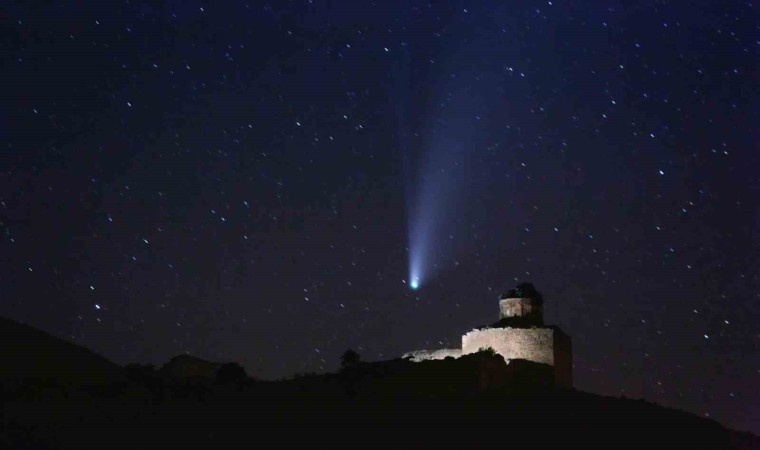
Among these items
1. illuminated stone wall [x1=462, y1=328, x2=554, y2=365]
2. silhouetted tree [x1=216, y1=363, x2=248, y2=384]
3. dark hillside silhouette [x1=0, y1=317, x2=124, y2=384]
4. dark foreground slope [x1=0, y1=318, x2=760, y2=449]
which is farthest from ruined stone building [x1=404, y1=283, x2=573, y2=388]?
dark hillside silhouette [x1=0, y1=317, x2=124, y2=384]

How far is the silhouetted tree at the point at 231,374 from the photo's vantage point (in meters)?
42.9

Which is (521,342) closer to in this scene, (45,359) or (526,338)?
(526,338)

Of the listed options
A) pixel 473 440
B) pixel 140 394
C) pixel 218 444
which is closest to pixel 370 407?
pixel 473 440

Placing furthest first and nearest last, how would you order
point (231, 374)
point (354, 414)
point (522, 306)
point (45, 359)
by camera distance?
1. point (522, 306)
2. point (231, 374)
3. point (45, 359)
4. point (354, 414)

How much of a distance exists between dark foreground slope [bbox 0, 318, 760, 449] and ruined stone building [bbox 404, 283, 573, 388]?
7.80 ft

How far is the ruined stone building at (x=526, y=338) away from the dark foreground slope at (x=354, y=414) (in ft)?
7.80

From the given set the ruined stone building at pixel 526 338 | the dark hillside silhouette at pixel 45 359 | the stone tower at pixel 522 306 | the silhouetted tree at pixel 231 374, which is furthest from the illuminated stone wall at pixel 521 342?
the dark hillside silhouette at pixel 45 359

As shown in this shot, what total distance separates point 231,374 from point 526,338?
14.8 metres

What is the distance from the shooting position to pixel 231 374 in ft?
147

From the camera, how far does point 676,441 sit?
35344 mm

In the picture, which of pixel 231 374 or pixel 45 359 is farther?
pixel 231 374

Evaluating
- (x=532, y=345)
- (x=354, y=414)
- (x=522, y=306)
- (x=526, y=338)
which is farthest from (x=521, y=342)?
(x=354, y=414)

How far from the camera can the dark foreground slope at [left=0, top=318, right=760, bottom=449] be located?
30281 millimetres

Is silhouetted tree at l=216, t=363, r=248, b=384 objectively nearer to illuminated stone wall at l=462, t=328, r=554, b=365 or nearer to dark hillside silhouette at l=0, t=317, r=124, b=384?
dark hillside silhouette at l=0, t=317, r=124, b=384
